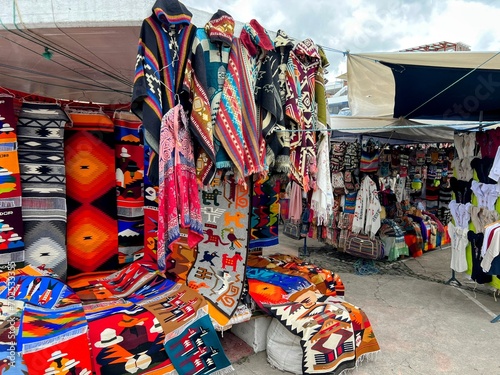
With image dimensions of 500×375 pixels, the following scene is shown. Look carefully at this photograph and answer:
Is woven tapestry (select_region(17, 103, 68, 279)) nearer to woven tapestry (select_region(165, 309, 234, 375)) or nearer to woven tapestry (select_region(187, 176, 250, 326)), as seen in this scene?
woven tapestry (select_region(187, 176, 250, 326))

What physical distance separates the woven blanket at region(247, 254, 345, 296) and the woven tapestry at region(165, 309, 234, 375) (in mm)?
1073

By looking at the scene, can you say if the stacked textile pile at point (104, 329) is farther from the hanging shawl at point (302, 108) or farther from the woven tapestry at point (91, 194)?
the hanging shawl at point (302, 108)

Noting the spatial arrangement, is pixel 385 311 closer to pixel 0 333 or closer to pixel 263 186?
pixel 263 186

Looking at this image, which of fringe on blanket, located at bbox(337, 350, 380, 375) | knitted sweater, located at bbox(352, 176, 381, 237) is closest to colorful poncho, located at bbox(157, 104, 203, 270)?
fringe on blanket, located at bbox(337, 350, 380, 375)

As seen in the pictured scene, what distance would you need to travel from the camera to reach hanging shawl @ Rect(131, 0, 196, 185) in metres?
1.83

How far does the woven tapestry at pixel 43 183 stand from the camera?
267cm

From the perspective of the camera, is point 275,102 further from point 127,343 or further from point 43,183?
A: point 43,183

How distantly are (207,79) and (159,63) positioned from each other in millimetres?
306

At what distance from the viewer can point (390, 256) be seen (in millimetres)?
5504

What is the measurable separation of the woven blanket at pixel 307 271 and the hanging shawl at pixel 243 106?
1.43m

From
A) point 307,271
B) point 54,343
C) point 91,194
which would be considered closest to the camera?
point 54,343

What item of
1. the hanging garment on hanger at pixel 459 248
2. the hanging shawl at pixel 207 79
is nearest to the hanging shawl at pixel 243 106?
the hanging shawl at pixel 207 79

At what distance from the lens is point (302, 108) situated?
8.16ft

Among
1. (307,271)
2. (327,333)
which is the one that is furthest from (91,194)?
(327,333)
